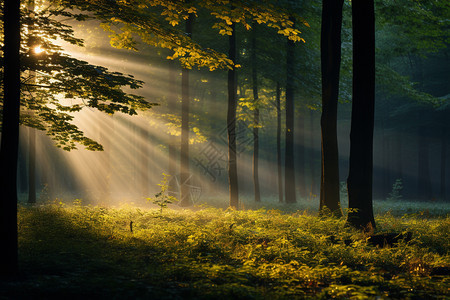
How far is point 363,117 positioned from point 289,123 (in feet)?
39.1

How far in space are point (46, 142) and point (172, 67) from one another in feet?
70.2

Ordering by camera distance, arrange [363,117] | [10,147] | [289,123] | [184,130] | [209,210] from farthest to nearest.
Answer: [289,123], [184,130], [209,210], [363,117], [10,147]

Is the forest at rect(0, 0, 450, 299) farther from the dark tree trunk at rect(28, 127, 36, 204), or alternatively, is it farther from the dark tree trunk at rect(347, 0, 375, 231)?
the dark tree trunk at rect(28, 127, 36, 204)

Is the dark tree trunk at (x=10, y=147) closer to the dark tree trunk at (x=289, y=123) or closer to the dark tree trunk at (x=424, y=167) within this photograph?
the dark tree trunk at (x=289, y=123)

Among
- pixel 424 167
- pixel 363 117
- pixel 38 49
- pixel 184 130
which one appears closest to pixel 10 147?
pixel 38 49

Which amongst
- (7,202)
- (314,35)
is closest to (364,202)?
(7,202)

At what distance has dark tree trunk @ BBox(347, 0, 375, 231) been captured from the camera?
9.67 meters

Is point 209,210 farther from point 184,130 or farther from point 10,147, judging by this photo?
point 10,147

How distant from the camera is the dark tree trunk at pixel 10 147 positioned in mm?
5473

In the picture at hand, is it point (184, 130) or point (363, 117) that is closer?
point (363, 117)

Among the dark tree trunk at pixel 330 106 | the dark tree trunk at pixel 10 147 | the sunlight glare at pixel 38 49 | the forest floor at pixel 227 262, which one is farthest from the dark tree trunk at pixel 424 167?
the dark tree trunk at pixel 10 147

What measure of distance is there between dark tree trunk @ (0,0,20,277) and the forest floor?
1.49 ft

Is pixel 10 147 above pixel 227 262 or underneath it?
above

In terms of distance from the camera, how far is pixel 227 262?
6.68 m
